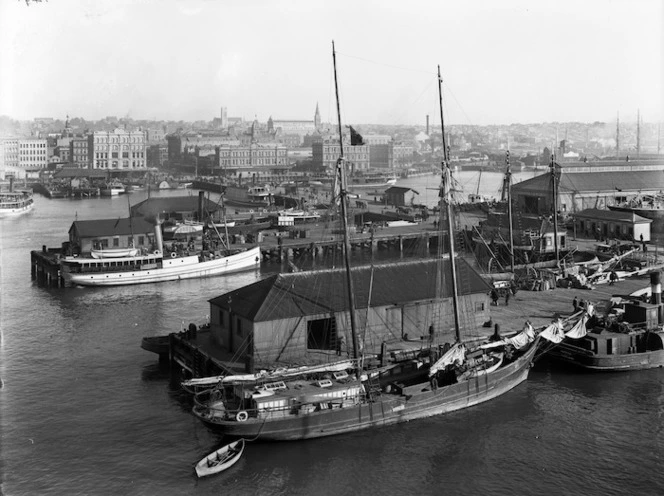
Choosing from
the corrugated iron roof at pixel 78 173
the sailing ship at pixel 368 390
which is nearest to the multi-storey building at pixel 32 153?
the corrugated iron roof at pixel 78 173

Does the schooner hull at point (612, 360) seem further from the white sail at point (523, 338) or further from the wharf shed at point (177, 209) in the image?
the wharf shed at point (177, 209)

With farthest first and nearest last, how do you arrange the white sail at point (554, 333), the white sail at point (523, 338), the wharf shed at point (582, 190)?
the wharf shed at point (582, 190)
the white sail at point (554, 333)
the white sail at point (523, 338)

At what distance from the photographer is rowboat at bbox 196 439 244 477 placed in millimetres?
19766

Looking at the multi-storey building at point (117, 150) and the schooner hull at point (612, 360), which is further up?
the multi-storey building at point (117, 150)

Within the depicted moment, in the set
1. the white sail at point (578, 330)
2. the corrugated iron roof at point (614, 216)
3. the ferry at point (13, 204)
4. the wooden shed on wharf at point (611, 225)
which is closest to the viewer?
the white sail at point (578, 330)

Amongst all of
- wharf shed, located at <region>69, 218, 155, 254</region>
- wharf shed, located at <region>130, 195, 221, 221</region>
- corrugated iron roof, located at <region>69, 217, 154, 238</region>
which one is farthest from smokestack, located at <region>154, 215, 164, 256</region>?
wharf shed, located at <region>130, 195, 221, 221</region>

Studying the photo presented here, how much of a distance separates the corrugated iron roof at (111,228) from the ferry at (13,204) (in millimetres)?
34624

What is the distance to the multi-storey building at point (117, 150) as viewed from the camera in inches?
5723

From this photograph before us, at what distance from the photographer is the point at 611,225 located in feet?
171

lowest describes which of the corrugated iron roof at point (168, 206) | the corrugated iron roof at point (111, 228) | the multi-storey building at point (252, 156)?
the corrugated iron roof at point (111, 228)

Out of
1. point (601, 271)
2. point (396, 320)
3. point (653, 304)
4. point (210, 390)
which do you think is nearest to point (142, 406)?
point (210, 390)

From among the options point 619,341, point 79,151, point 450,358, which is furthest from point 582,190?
point 79,151

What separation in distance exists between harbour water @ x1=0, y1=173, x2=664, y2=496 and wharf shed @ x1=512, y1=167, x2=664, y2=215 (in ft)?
113

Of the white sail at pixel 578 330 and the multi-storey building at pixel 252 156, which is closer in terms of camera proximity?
the white sail at pixel 578 330
